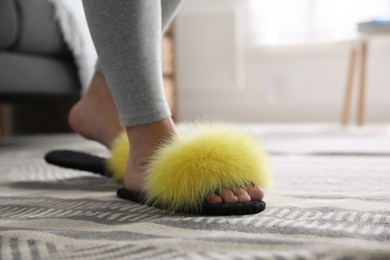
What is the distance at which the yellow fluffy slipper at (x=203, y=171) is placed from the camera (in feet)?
2.19

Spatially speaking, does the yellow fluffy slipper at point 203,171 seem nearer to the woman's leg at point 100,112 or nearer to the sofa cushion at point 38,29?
the woman's leg at point 100,112

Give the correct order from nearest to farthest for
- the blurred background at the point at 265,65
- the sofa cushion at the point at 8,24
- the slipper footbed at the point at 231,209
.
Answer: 1. the slipper footbed at the point at 231,209
2. the sofa cushion at the point at 8,24
3. the blurred background at the point at 265,65

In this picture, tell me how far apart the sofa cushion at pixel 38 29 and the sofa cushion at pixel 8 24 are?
0.03 m

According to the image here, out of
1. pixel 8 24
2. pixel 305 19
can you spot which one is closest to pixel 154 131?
pixel 8 24

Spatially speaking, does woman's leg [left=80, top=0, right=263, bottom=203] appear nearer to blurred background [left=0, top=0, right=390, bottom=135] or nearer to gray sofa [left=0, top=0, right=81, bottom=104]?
gray sofa [left=0, top=0, right=81, bottom=104]

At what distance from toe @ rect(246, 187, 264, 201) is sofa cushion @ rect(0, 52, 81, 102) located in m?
1.16

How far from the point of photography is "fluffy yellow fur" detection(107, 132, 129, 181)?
3.01 feet

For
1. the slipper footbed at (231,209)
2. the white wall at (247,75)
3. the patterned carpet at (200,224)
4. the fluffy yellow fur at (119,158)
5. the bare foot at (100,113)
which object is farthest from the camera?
the white wall at (247,75)

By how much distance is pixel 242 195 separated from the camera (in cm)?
68

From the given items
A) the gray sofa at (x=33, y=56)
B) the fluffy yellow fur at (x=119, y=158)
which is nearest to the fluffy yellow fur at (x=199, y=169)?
the fluffy yellow fur at (x=119, y=158)

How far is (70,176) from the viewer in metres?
1.11

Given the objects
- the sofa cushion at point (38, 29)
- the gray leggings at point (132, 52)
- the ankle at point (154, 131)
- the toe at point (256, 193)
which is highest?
the sofa cushion at point (38, 29)

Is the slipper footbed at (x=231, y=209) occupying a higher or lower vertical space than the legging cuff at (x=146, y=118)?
lower

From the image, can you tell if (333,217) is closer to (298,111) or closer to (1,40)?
(1,40)
